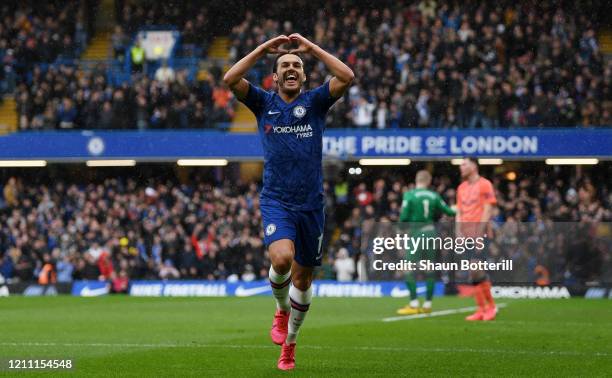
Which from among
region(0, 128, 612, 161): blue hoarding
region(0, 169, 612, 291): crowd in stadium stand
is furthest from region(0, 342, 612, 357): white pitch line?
region(0, 128, 612, 161): blue hoarding

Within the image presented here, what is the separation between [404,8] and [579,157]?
8519 mm

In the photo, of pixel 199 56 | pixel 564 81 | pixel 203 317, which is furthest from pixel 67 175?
pixel 203 317

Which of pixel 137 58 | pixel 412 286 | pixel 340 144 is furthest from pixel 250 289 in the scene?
pixel 137 58

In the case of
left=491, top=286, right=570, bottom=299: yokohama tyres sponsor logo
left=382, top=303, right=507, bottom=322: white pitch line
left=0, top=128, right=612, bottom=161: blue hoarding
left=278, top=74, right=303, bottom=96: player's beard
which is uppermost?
left=278, top=74, right=303, bottom=96: player's beard

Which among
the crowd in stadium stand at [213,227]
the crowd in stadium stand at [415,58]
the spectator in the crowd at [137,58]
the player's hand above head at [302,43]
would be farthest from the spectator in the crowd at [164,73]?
the player's hand above head at [302,43]

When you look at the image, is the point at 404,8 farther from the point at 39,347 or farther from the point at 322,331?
the point at 39,347

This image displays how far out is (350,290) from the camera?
2627 centimetres

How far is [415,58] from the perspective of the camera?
107 feet

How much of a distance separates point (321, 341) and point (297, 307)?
2.75 m

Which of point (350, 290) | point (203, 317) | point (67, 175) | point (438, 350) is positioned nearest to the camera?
point (438, 350)

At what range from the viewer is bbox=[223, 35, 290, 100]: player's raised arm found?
9094mm

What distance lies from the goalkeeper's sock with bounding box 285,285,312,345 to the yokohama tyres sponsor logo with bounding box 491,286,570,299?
49.7ft

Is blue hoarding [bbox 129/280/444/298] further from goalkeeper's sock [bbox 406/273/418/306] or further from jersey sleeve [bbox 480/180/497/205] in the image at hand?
jersey sleeve [bbox 480/180/497/205]

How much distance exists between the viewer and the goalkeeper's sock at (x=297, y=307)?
978cm
